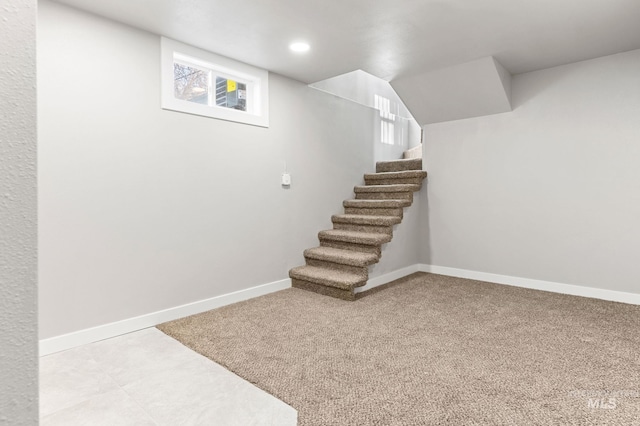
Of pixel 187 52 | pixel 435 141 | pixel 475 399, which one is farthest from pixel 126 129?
pixel 435 141

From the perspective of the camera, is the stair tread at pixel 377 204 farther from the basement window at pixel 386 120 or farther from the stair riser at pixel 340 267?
the basement window at pixel 386 120

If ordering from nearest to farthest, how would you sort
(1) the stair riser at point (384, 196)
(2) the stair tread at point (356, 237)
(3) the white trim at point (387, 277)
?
(3) the white trim at point (387, 277) < (2) the stair tread at point (356, 237) < (1) the stair riser at point (384, 196)

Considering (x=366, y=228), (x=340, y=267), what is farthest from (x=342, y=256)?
(x=366, y=228)

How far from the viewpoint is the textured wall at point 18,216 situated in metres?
Answer: 0.53

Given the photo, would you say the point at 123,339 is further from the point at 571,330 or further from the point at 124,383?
the point at 571,330

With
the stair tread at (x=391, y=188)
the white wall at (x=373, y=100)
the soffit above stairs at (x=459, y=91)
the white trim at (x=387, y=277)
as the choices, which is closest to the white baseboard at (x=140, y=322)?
the white trim at (x=387, y=277)

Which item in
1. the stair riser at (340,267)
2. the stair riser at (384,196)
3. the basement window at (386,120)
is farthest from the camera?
the basement window at (386,120)

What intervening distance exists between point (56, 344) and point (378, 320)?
211 cm

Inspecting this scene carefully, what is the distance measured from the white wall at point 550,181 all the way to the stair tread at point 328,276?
1452mm

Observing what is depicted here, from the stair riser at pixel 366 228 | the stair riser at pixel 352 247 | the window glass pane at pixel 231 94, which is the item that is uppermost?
the window glass pane at pixel 231 94

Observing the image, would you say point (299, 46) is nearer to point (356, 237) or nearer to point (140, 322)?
point (356, 237)

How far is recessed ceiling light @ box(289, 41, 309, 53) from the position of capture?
2.77m

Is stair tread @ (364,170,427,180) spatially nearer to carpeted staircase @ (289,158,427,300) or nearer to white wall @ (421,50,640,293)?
carpeted staircase @ (289,158,427,300)

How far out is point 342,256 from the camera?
3.46 meters
